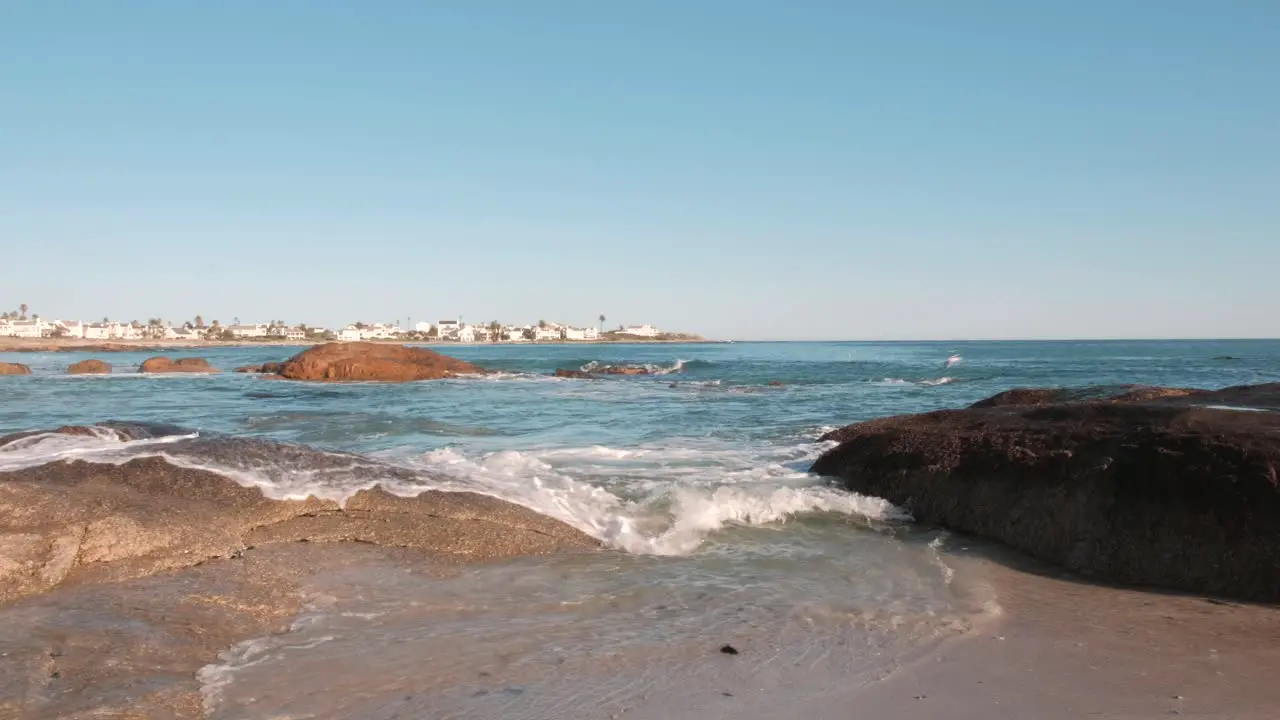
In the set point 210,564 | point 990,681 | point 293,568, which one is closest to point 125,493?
point 210,564

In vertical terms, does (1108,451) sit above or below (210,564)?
above

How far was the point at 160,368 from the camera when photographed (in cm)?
4256

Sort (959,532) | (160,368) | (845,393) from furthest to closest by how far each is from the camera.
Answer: (160,368) → (845,393) → (959,532)

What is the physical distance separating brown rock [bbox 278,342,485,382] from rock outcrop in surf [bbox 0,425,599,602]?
29996 millimetres

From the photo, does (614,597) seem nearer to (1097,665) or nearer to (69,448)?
(1097,665)

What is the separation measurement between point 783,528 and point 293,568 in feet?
14.3

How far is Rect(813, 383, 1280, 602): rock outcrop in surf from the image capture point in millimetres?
6059

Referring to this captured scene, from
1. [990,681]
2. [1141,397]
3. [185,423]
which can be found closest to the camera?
[990,681]

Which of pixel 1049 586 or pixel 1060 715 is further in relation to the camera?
pixel 1049 586

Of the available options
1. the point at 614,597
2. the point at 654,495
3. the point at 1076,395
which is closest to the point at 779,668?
the point at 614,597

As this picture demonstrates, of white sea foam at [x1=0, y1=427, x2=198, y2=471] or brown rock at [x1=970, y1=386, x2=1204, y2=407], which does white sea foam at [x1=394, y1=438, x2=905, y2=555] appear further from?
brown rock at [x1=970, y1=386, x2=1204, y2=407]

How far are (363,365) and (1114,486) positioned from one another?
3410cm

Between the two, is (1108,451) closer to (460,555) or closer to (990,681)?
(990,681)

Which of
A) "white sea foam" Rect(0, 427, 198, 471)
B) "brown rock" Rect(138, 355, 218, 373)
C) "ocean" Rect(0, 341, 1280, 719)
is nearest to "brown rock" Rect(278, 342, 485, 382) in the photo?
"brown rock" Rect(138, 355, 218, 373)
